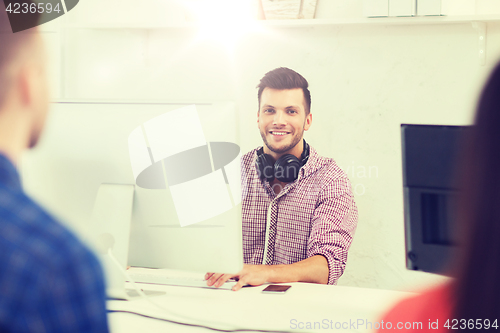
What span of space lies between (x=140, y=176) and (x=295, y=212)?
0.89 metres

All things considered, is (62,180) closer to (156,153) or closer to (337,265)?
(156,153)

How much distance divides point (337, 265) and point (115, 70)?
172 cm

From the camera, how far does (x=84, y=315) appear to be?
36 centimetres

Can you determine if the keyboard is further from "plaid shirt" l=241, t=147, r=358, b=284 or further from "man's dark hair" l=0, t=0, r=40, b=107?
"man's dark hair" l=0, t=0, r=40, b=107

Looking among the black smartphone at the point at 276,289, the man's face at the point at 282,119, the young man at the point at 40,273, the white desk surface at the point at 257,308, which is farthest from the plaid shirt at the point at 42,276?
the man's face at the point at 282,119

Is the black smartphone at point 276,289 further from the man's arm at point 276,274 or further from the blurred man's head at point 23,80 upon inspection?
the blurred man's head at point 23,80

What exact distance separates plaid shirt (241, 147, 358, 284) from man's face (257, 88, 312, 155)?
0.15 m

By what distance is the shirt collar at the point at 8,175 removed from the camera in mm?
393

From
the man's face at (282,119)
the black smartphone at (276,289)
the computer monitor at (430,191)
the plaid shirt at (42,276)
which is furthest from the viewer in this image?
the man's face at (282,119)

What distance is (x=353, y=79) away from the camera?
2264 millimetres

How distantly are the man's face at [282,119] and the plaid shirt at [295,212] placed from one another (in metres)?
0.15

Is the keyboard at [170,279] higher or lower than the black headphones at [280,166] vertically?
Result: lower

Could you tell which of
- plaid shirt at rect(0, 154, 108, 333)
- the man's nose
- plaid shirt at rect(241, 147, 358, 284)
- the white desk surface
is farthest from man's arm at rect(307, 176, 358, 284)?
plaid shirt at rect(0, 154, 108, 333)

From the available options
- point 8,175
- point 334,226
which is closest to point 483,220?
point 8,175
